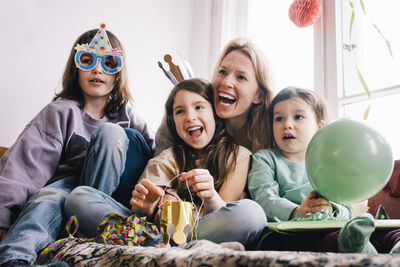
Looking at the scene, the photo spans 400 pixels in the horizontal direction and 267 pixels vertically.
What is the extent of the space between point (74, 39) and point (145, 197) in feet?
4.82

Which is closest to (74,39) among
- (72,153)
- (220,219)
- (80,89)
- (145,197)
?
(80,89)

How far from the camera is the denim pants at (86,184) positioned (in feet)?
2.61

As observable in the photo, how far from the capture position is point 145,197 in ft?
3.09

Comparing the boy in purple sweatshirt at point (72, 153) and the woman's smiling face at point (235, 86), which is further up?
the woman's smiling face at point (235, 86)

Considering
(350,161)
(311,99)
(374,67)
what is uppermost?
(374,67)

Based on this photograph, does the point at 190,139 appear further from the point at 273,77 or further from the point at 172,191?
the point at 273,77

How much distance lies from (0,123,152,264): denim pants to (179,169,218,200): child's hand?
27cm

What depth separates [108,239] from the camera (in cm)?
78

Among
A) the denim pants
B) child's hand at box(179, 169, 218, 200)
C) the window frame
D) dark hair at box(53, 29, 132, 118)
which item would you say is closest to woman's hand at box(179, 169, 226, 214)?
child's hand at box(179, 169, 218, 200)

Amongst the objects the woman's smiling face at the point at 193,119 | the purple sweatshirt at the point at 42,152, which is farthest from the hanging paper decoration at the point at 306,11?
the purple sweatshirt at the point at 42,152

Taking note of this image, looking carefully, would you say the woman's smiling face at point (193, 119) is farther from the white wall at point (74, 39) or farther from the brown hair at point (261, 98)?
the white wall at point (74, 39)

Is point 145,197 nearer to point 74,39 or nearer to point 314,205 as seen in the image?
point 314,205

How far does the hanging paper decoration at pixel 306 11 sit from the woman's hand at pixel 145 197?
1.17 meters

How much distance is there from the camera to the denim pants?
2.61 ft
